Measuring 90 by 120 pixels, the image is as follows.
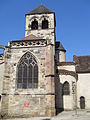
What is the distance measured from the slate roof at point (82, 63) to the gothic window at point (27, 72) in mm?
10935

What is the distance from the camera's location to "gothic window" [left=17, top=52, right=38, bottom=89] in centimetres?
1647

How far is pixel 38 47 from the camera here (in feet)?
56.5

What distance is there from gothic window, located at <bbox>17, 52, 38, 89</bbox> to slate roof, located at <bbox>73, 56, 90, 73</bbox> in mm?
10935

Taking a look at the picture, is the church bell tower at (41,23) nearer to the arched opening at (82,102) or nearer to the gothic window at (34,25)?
the gothic window at (34,25)

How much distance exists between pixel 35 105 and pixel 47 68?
3585 mm

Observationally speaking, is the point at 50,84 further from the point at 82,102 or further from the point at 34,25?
the point at 34,25

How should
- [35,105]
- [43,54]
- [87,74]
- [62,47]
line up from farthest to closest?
[62,47] → [87,74] → [43,54] → [35,105]

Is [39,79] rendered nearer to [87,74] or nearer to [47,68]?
[47,68]

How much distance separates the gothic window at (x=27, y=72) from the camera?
16.5m

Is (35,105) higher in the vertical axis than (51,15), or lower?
lower

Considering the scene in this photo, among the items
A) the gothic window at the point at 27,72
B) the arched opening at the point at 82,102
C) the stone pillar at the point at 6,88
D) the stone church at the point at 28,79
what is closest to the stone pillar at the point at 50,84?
the stone church at the point at 28,79

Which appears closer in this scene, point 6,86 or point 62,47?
point 6,86

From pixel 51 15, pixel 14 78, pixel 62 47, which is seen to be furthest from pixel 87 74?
pixel 14 78

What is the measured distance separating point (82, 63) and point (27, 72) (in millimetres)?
13531
